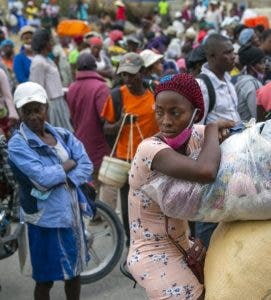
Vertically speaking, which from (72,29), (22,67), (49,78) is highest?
(49,78)

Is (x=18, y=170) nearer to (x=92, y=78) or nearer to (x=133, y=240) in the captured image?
(x=133, y=240)

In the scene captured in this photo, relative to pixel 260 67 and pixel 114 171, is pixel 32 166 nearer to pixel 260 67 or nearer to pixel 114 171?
pixel 114 171

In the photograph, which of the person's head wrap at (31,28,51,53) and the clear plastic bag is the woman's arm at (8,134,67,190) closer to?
the clear plastic bag

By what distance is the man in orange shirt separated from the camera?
4898 mm

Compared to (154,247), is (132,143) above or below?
below

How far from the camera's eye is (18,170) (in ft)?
12.0

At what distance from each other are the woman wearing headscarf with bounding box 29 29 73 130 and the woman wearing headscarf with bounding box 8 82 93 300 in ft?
10.5

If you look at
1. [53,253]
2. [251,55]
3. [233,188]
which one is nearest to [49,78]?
[251,55]

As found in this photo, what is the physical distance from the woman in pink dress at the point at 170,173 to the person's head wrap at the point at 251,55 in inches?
152

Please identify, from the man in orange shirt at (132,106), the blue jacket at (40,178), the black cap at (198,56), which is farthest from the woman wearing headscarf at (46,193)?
the black cap at (198,56)

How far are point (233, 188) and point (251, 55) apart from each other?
14.2ft

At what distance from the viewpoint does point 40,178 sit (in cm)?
361

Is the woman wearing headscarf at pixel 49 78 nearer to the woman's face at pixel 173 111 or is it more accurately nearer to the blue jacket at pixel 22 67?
the blue jacket at pixel 22 67

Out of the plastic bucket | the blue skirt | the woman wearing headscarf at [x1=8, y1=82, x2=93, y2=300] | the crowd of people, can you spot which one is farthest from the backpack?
the blue skirt
